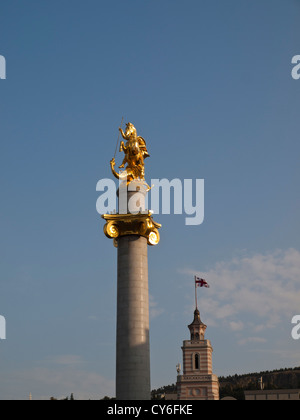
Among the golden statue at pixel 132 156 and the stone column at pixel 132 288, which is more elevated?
the golden statue at pixel 132 156

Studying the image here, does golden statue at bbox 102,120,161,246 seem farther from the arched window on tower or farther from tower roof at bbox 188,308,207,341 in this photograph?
tower roof at bbox 188,308,207,341

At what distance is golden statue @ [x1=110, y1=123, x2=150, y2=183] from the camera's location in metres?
37.4

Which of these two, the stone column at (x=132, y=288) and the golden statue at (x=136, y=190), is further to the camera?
the golden statue at (x=136, y=190)

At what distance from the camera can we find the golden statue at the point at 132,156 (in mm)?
37406

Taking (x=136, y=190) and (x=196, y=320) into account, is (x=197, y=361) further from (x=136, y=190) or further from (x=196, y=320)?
(x=136, y=190)

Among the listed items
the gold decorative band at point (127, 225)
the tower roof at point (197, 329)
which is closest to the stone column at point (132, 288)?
the gold decorative band at point (127, 225)

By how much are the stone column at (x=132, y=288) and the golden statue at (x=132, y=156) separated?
789mm

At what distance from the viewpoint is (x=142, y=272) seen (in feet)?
114

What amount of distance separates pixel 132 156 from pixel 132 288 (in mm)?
9041

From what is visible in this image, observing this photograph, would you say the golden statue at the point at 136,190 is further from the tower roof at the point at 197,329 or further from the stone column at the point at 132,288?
the tower roof at the point at 197,329

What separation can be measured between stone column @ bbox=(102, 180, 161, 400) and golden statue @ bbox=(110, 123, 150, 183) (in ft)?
2.59

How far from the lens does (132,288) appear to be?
34.2m

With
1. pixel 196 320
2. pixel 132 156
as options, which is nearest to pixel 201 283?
pixel 196 320
